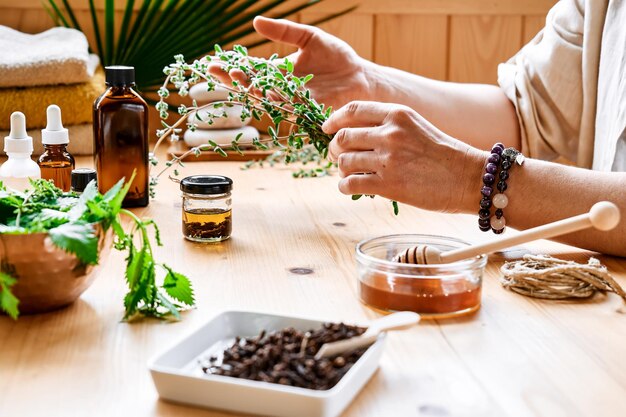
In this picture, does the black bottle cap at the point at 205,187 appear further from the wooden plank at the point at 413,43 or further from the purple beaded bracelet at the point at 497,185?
the wooden plank at the point at 413,43

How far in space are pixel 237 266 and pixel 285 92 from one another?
37 cm

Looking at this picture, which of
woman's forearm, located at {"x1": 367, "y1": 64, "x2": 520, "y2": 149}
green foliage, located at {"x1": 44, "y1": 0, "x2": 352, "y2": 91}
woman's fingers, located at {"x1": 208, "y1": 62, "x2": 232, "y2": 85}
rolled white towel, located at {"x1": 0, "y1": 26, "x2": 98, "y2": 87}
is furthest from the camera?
green foliage, located at {"x1": 44, "y1": 0, "x2": 352, "y2": 91}

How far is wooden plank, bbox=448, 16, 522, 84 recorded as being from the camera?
2.56 metres

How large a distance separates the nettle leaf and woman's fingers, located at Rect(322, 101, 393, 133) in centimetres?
54

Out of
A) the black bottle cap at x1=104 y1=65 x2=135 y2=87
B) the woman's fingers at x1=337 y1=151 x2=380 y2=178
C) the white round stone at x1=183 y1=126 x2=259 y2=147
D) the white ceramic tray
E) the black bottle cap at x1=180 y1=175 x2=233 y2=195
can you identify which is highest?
the black bottle cap at x1=104 y1=65 x2=135 y2=87

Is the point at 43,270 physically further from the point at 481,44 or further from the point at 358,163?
the point at 481,44

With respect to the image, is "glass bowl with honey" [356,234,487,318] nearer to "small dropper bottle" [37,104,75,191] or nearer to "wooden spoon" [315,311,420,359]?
"wooden spoon" [315,311,420,359]

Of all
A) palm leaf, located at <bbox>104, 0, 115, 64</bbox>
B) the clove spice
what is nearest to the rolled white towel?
palm leaf, located at <bbox>104, 0, 115, 64</bbox>

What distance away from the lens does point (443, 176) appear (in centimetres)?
127

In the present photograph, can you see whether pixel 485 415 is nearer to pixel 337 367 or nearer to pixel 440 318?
pixel 337 367

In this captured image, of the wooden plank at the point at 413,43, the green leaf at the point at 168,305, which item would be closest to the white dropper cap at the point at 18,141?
the green leaf at the point at 168,305

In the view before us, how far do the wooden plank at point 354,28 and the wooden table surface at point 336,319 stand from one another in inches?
51.5

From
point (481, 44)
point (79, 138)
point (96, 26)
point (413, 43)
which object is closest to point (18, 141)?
point (79, 138)

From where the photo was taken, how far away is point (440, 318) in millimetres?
960
